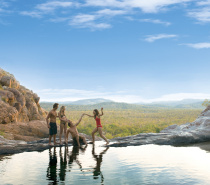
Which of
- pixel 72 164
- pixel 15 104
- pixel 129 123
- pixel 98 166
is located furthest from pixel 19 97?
pixel 129 123

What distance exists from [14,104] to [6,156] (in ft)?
33.9

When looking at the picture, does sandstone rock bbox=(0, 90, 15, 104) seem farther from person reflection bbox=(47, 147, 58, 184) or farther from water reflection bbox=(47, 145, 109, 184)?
person reflection bbox=(47, 147, 58, 184)

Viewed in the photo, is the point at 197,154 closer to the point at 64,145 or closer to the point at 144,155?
the point at 144,155

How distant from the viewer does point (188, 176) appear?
8852 mm

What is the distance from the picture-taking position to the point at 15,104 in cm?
2253

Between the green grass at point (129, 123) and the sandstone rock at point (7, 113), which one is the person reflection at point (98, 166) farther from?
the green grass at point (129, 123)

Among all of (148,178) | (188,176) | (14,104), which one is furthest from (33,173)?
(14,104)

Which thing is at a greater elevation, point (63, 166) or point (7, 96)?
point (7, 96)

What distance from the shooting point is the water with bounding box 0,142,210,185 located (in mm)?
8508

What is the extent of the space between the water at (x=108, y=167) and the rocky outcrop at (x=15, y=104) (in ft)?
26.0

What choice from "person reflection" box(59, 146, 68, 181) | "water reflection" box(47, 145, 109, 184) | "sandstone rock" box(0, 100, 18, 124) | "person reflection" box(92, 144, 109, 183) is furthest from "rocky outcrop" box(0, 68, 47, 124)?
"person reflection" box(92, 144, 109, 183)

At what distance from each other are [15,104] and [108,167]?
14.4 metres

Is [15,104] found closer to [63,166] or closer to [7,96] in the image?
[7,96]

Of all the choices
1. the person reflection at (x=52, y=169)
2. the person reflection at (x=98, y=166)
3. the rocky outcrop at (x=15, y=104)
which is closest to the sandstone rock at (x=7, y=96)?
the rocky outcrop at (x=15, y=104)
